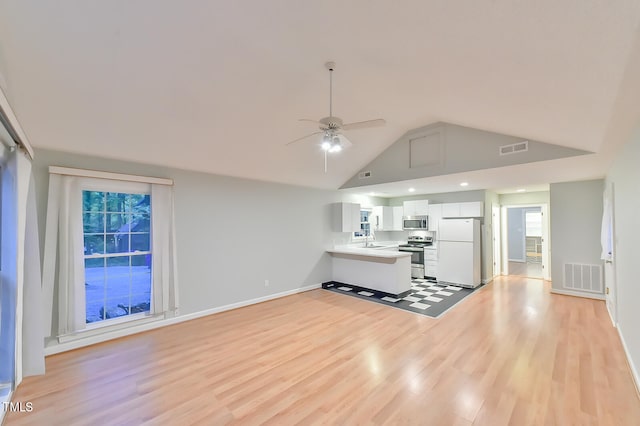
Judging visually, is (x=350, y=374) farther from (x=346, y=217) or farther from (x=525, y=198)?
(x=525, y=198)

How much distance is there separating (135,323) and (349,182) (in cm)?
480

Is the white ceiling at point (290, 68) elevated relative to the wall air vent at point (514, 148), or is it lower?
elevated

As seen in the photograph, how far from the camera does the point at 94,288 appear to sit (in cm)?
360

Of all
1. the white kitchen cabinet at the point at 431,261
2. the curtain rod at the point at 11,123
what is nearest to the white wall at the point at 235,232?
the curtain rod at the point at 11,123

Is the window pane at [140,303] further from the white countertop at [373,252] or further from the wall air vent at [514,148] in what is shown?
the wall air vent at [514,148]

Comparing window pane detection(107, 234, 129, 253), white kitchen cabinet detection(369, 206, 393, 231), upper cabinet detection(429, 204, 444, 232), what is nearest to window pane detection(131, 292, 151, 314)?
window pane detection(107, 234, 129, 253)

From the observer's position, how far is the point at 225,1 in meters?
1.83

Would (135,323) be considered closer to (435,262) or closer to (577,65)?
(577,65)

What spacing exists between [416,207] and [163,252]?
Result: 19.9 ft

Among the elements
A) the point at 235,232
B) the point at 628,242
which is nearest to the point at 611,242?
the point at 628,242

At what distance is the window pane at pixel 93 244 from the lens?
3.53 m

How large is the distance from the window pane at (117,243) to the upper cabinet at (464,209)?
6.61 metres

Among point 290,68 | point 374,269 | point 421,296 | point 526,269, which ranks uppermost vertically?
point 290,68

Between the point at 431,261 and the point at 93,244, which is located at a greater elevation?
the point at 93,244
